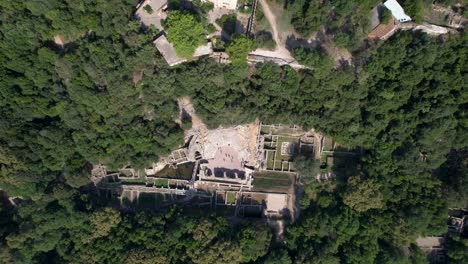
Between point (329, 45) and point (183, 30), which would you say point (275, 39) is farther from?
point (183, 30)

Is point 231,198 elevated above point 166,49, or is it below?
below

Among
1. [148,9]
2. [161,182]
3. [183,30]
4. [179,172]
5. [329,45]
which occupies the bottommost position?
[161,182]

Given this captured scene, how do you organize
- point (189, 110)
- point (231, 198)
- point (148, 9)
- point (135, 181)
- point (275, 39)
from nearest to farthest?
point (148, 9) → point (275, 39) → point (189, 110) → point (135, 181) → point (231, 198)

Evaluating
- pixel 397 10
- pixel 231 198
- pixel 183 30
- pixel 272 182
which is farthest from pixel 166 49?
pixel 397 10

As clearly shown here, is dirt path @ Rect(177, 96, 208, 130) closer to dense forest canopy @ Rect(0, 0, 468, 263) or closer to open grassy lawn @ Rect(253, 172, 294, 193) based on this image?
dense forest canopy @ Rect(0, 0, 468, 263)

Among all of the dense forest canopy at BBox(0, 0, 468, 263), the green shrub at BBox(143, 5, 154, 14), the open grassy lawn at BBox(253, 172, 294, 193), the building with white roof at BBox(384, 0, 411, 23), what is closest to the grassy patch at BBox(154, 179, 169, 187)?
the dense forest canopy at BBox(0, 0, 468, 263)
